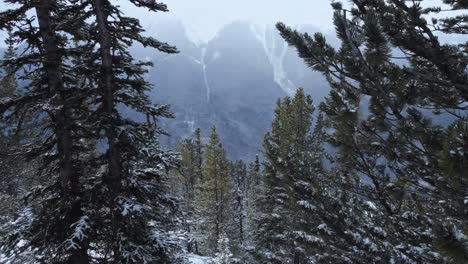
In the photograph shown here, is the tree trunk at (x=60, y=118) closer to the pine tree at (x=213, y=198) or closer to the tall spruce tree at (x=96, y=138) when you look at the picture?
the tall spruce tree at (x=96, y=138)

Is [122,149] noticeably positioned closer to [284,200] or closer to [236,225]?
[284,200]

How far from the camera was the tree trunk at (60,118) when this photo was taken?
870 centimetres

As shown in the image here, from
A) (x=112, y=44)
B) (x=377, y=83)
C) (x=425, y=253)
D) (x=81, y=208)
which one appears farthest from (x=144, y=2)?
(x=425, y=253)

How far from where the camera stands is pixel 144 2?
8.70 m

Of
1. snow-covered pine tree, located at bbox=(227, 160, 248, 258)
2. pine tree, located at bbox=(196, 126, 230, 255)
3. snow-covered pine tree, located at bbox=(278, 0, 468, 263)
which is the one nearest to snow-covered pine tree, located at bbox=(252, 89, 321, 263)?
snow-covered pine tree, located at bbox=(227, 160, 248, 258)

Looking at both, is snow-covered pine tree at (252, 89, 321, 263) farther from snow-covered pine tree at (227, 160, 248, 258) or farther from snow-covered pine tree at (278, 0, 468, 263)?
snow-covered pine tree at (278, 0, 468, 263)

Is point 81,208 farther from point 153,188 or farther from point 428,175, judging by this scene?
point 428,175

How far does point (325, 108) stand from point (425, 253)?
6.61ft

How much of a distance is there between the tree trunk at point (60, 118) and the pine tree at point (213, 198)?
23.5 m

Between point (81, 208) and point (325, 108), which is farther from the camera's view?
point (81, 208)

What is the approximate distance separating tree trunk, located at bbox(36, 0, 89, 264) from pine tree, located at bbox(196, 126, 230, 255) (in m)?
23.5

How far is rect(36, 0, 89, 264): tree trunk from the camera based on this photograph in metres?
8.70

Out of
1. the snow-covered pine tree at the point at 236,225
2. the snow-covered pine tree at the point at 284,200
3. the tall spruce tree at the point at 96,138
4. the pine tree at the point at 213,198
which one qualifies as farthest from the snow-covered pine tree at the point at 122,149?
the pine tree at the point at 213,198

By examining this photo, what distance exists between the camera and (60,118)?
884 cm
